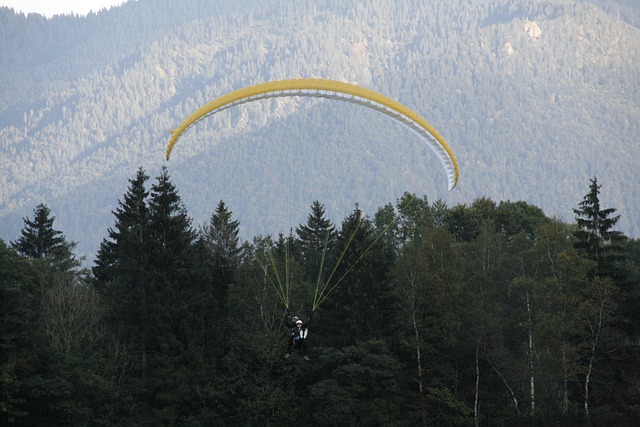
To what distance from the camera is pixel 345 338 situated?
51.6 meters

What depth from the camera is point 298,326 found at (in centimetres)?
3278

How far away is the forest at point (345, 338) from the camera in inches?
1877

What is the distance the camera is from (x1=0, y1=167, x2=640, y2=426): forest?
47688 mm

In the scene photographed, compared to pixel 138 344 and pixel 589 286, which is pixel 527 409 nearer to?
pixel 589 286

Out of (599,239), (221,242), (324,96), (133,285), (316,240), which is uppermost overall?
(316,240)

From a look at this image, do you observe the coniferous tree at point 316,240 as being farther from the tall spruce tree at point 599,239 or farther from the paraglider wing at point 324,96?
the paraglider wing at point 324,96

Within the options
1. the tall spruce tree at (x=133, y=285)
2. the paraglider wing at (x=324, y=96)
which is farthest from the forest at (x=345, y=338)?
the paraglider wing at (x=324, y=96)

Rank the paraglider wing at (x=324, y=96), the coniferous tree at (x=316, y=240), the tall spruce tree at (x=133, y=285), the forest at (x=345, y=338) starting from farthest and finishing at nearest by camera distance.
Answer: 1. the coniferous tree at (x=316, y=240)
2. the tall spruce tree at (x=133, y=285)
3. the forest at (x=345, y=338)
4. the paraglider wing at (x=324, y=96)

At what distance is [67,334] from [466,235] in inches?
1600

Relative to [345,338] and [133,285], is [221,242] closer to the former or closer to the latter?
[133,285]

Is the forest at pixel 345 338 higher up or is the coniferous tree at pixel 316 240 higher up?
the coniferous tree at pixel 316 240

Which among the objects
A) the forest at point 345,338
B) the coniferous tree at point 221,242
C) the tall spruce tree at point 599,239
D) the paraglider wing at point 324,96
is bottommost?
the forest at point 345,338

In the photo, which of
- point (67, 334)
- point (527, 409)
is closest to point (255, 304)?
point (67, 334)

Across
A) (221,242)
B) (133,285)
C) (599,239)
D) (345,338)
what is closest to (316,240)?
(221,242)
